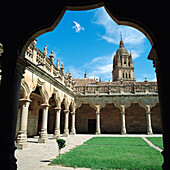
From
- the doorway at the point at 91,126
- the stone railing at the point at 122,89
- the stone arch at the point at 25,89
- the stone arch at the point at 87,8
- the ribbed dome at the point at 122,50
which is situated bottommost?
the doorway at the point at 91,126

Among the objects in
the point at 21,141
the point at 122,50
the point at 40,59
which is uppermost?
the point at 122,50

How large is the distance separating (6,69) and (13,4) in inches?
56.6

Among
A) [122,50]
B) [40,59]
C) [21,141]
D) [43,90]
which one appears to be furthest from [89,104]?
[122,50]

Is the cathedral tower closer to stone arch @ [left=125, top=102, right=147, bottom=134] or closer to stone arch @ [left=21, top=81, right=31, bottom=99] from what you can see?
stone arch @ [left=125, top=102, right=147, bottom=134]

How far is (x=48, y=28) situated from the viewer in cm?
337

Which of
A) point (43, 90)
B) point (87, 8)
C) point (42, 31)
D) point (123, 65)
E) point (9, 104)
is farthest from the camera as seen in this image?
point (123, 65)

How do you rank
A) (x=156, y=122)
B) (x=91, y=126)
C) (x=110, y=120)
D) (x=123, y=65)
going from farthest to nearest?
1. (x=123, y=65)
2. (x=91, y=126)
3. (x=110, y=120)
4. (x=156, y=122)

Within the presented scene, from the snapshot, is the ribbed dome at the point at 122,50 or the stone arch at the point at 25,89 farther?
the ribbed dome at the point at 122,50

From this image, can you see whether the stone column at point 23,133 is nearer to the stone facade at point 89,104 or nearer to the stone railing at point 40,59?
the stone facade at point 89,104

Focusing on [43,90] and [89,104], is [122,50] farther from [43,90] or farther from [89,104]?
[43,90]

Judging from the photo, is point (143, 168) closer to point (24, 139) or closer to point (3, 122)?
point (3, 122)

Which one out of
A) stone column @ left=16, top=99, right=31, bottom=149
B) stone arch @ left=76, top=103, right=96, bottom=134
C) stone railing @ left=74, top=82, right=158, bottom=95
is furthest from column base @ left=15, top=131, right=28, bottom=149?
stone arch @ left=76, top=103, right=96, bottom=134

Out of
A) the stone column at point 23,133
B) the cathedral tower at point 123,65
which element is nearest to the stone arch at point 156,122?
the stone column at point 23,133

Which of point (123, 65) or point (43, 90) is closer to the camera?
point (43, 90)
